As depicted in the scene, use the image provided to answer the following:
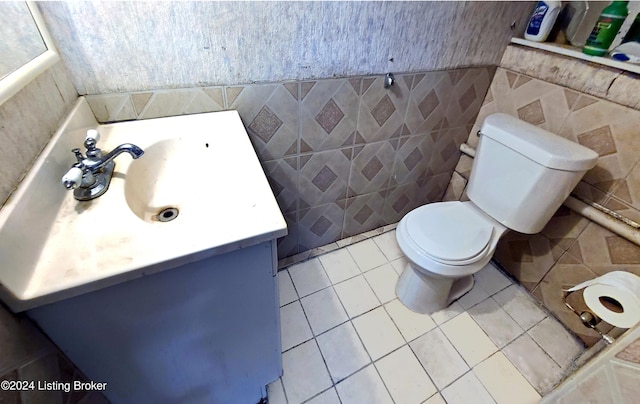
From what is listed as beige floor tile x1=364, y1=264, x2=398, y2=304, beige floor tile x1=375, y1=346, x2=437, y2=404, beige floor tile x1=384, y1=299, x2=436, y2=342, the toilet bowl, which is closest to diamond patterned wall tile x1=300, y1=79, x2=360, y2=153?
the toilet bowl

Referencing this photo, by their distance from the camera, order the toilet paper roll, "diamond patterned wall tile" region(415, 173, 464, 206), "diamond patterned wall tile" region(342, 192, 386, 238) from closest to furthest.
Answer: the toilet paper roll, "diamond patterned wall tile" region(342, 192, 386, 238), "diamond patterned wall tile" region(415, 173, 464, 206)

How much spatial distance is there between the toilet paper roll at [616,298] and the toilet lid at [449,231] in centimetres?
35

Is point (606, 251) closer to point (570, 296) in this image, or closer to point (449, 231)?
point (570, 296)

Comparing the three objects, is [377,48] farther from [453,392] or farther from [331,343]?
[453,392]

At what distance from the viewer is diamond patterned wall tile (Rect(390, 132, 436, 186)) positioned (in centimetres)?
141

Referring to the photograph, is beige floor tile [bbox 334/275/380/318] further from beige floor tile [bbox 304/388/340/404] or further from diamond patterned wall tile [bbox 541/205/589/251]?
diamond patterned wall tile [bbox 541/205/589/251]

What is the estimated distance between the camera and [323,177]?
132cm

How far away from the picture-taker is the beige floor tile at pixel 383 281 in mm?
1392

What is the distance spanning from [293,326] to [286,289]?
19 centimetres

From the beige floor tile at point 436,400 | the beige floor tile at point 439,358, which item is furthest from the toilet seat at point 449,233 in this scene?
the beige floor tile at point 436,400

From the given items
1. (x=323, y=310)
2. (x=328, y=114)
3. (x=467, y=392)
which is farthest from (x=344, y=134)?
(x=467, y=392)

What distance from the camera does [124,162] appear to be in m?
0.73

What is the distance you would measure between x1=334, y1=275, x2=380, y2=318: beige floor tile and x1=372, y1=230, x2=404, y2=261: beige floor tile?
Answer: 0.76 feet

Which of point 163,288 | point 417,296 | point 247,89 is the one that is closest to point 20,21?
point 247,89
